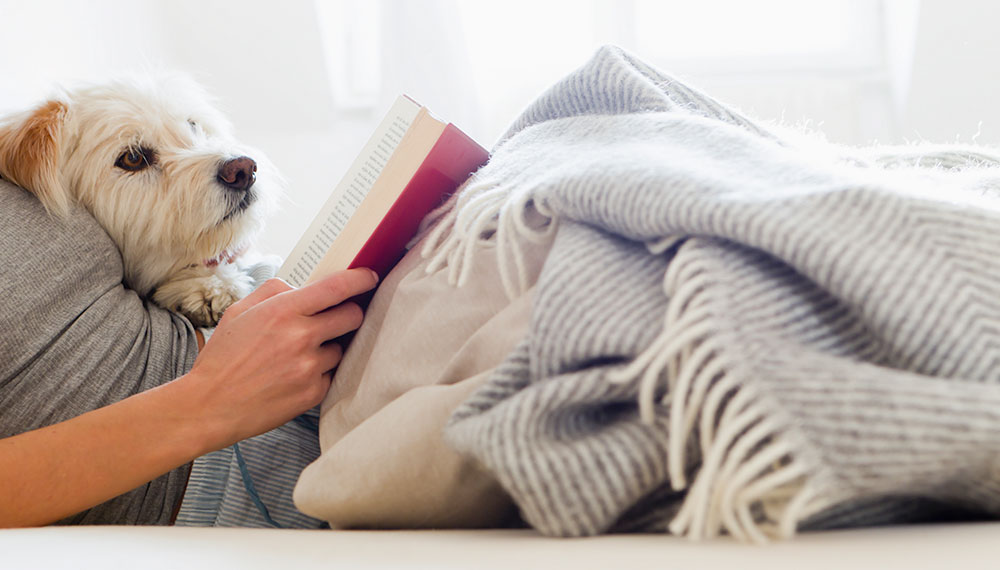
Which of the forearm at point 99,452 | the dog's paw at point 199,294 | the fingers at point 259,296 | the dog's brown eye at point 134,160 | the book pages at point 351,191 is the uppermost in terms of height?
the book pages at point 351,191

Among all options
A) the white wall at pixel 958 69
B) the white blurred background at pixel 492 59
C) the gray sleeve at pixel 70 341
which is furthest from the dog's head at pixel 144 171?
the white wall at pixel 958 69

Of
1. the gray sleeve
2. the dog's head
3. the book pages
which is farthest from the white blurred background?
the book pages

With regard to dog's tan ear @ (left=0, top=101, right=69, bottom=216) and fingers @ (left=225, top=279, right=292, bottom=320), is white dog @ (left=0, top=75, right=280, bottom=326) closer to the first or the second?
dog's tan ear @ (left=0, top=101, right=69, bottom=216)

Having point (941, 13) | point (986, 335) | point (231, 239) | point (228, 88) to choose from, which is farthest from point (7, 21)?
point (941, 13)

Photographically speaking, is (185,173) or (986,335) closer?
(986,335)

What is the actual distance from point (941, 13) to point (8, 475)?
7.03 ft

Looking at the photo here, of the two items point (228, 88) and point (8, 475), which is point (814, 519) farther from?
point (228, 88)

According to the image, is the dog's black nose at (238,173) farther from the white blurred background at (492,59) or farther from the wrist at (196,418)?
the white blurred background at (492,59)

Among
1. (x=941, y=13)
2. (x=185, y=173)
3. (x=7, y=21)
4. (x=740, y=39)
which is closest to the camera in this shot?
(x=185, y=173)

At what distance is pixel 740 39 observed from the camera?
2.18 meters

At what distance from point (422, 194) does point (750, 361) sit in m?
0.42

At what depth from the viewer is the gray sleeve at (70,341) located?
72 cm

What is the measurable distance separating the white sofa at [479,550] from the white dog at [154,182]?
58cm

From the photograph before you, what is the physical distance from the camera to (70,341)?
75 cm
